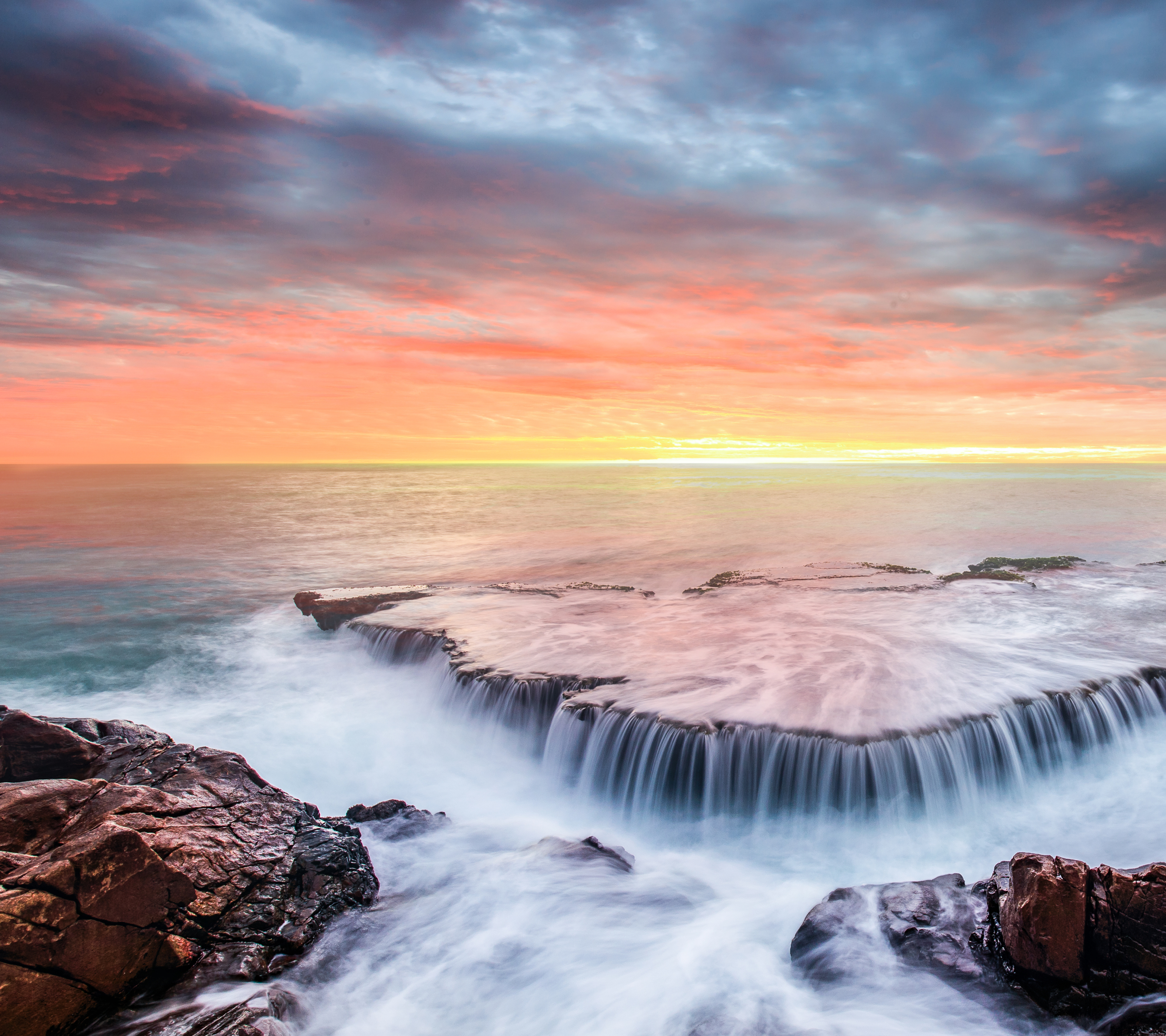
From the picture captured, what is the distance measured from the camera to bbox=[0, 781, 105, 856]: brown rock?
5.77 metres

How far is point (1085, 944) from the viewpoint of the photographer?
16.5 ft

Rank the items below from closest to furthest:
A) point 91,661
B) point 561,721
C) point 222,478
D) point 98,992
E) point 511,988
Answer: point 98,992 → point 511,988 → point 561,721 → point 91,661 → point 222,478

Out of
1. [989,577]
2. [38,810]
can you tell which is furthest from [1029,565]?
[38,810]

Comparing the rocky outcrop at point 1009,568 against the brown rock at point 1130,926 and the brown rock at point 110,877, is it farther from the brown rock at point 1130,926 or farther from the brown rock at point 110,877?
the brown rock at point 110,877

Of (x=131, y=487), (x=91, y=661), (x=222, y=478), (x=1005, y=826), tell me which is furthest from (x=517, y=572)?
(x=222, y=478)

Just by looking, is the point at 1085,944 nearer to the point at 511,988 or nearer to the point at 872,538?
the point at 511,988

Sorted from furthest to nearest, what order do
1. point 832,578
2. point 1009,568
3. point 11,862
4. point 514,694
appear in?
1. point 1009,568
2. point 832,578
3. point 514,694
4. point 11,862

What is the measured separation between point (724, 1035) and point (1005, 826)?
4.93m

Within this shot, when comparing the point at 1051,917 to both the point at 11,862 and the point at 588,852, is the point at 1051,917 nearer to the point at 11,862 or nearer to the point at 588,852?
the point at 588,852

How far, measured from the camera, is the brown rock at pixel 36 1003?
14.4ft

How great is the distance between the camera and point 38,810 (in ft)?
19.9

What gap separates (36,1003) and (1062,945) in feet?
22.9

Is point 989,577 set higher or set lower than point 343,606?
higher

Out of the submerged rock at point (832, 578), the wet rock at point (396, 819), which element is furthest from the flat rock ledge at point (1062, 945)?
the submerged rock at point (832, 578)
